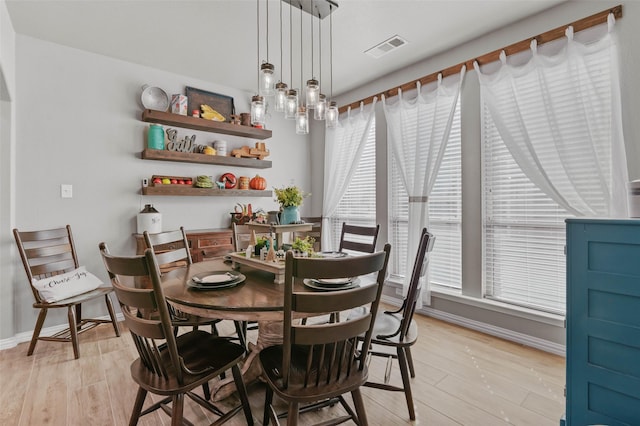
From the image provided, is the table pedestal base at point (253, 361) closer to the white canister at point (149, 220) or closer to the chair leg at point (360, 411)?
the chair leg at point (360, 411)

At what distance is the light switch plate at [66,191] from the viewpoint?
10.0 ft

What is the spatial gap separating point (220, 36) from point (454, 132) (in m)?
2.49

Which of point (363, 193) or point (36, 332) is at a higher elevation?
point (363, 193)

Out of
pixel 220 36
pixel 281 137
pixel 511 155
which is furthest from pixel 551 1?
pixel 281 137

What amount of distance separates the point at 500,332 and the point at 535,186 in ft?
4.40

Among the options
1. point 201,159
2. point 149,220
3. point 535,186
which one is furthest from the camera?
point 201,159

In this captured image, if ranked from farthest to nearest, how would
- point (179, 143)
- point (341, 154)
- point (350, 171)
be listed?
point (341, 154) < point (350, 171) < point (179, 143)

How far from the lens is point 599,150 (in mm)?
2254

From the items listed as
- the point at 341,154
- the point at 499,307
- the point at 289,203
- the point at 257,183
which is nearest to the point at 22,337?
the point at 257,183

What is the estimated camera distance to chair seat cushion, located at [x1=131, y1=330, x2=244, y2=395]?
1.33 meters

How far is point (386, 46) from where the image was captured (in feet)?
10.1

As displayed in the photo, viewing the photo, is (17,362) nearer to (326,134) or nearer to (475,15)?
(326,134)

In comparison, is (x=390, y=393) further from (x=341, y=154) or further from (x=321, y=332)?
(x=341, y=154)

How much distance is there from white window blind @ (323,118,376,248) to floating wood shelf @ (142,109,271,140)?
1373 mm
